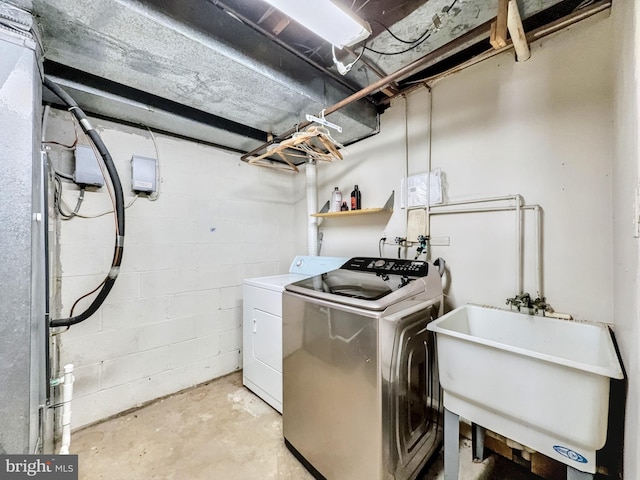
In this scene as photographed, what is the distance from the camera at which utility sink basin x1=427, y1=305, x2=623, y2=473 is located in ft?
A: 2.96

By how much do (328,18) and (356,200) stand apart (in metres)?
1.42

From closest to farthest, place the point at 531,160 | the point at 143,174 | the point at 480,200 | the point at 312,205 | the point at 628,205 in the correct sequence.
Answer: the point at 628,205
the point at 531,160
the point at 480,200
the point at 143,174
the point at 312,205

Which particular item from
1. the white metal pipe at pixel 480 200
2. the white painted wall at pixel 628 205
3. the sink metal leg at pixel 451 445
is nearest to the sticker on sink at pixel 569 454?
the white painted wall at pixel 628 205

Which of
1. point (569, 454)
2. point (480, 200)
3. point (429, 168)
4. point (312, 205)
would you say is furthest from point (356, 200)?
point (569, 454)

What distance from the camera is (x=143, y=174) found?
82.3 inches

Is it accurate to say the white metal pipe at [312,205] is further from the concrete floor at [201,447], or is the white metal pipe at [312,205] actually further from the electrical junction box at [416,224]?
the concrete floor at [201,447]

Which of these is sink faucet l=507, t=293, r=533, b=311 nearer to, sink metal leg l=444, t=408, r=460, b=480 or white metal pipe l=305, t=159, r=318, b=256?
sink metal leg l=444, t=408, r=460, b=480

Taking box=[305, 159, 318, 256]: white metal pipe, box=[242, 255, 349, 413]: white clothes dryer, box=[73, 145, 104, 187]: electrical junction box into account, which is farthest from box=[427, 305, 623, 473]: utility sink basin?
box=[73, 145, 104, 187]: electrical junction box

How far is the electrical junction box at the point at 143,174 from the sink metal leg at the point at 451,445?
8.23 ft

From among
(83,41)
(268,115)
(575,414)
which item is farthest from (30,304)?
(575,414)

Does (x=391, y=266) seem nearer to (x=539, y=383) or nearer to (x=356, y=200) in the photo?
(x=356, y=200)

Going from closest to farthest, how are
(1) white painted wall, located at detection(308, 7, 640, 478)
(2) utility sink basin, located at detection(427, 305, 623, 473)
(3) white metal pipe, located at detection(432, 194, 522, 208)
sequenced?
(2) utility sink basin, located at detection(427, 305, 623, 473), (1) white painted wall, located at detection(308, 7, 640, 478), (3) white metal pipe, located at detection(432, 194, 522, 208)

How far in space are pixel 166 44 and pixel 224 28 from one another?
31 cm

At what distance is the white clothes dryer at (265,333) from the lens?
200 centimetres
